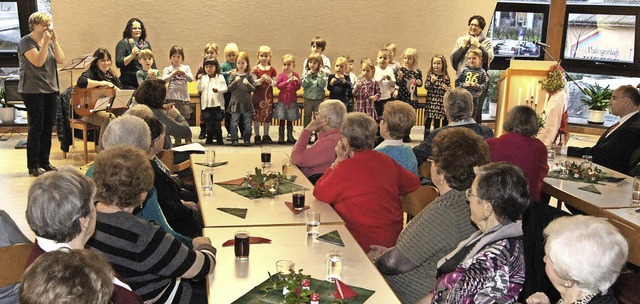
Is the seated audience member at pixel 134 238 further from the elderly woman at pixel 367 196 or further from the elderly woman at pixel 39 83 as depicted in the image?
the elderly woman at pixel 39 83

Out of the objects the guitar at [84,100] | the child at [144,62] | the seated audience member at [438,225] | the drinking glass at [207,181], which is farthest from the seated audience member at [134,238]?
the child at [144,62]

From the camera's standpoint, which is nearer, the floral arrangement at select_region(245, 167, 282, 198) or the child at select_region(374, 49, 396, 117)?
the floral arrangement at select_region(245, 167, 282, 198)

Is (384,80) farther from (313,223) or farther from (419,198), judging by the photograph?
(313,223)

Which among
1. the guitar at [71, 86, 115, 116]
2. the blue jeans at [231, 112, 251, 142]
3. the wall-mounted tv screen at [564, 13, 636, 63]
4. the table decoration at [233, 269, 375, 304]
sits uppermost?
the wall-mounted tv screen at [564, 13, 636, 63]

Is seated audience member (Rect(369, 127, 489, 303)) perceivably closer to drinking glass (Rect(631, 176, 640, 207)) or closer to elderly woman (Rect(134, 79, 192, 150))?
drinking glass (Rect(631, 176, 640, 207))

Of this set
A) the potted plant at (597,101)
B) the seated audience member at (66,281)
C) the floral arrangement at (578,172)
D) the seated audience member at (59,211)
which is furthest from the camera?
the potted plant at (597,101)

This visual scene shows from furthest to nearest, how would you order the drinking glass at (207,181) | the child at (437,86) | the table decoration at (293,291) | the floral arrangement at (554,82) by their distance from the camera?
the child at (437,86) < the floral arrangement at (554,82) < the drinking glass at (207,181) < the table decoration at (293,291)

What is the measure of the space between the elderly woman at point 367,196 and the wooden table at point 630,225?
1190 mm

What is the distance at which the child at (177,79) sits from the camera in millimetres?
8711

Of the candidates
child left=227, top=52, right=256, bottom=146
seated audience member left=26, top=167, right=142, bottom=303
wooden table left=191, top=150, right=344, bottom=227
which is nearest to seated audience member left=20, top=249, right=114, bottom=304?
seated audience member left=26, top=167, right=142, bottom=303

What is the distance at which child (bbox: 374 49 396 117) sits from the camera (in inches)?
370

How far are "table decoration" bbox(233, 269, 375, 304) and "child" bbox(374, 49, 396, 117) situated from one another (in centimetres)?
676

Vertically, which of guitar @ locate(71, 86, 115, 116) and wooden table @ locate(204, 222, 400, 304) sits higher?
guitar @ locate(71, 86, 115, 116)

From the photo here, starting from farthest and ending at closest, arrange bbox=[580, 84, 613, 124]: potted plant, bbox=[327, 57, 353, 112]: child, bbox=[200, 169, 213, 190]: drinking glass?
bbox=[580, 84, 613, 124]: potted plant
bbox=[327, 57, 353, 112]: child
bbox=[200, 169, 213, 190]: drinking glass
